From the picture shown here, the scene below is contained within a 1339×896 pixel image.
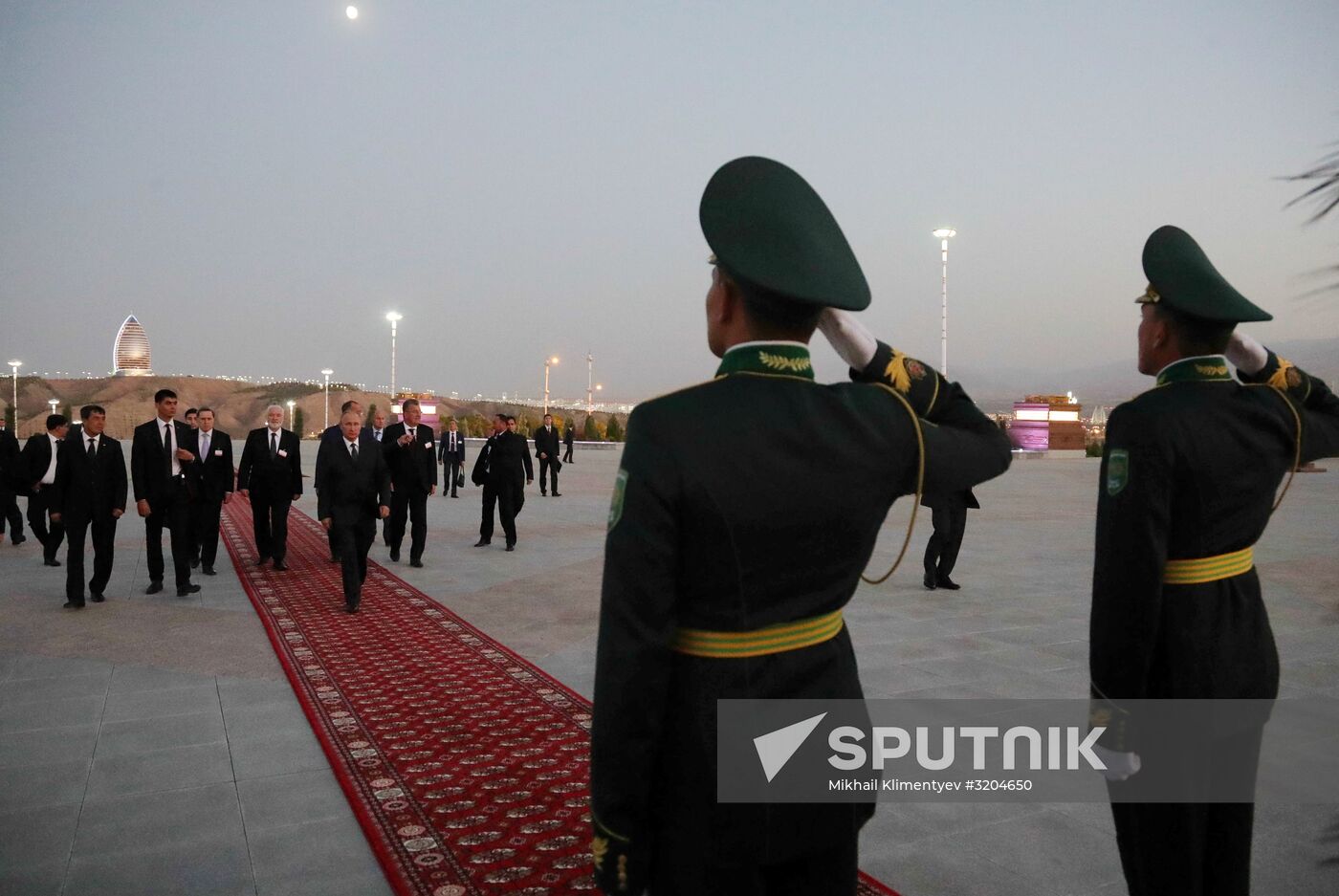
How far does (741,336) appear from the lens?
182cm

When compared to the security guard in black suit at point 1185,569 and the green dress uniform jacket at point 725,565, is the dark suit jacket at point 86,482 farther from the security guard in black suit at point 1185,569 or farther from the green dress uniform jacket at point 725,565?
the security guard in black suit at point 1185,569

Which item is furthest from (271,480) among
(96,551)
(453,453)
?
(453,453)

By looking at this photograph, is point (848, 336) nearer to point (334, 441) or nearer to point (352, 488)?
point (352, 488)

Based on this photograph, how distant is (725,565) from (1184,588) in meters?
1.42

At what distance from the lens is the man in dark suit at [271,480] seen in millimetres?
10797

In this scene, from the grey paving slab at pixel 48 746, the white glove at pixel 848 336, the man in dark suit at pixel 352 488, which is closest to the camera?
the white glove at pixel 848 336

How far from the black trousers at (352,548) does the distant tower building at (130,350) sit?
193226 millimetres

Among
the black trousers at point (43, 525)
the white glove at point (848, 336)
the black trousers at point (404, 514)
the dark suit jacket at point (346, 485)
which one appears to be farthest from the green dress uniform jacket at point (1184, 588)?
the black trousers at point (43, 525)

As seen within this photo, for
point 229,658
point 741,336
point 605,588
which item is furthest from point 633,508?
point 229,658

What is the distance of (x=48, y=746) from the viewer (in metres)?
4.80

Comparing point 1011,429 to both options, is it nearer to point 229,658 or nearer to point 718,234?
point 229,658

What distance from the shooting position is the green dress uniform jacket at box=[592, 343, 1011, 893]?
170 cm

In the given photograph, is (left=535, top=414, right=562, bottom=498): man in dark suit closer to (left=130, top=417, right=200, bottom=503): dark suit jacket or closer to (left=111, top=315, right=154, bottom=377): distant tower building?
(left=130, top=417, right=200, bottom=503): dark suit jacket

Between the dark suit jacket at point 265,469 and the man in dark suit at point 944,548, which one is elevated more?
the dark suit jacket at point 265,469
